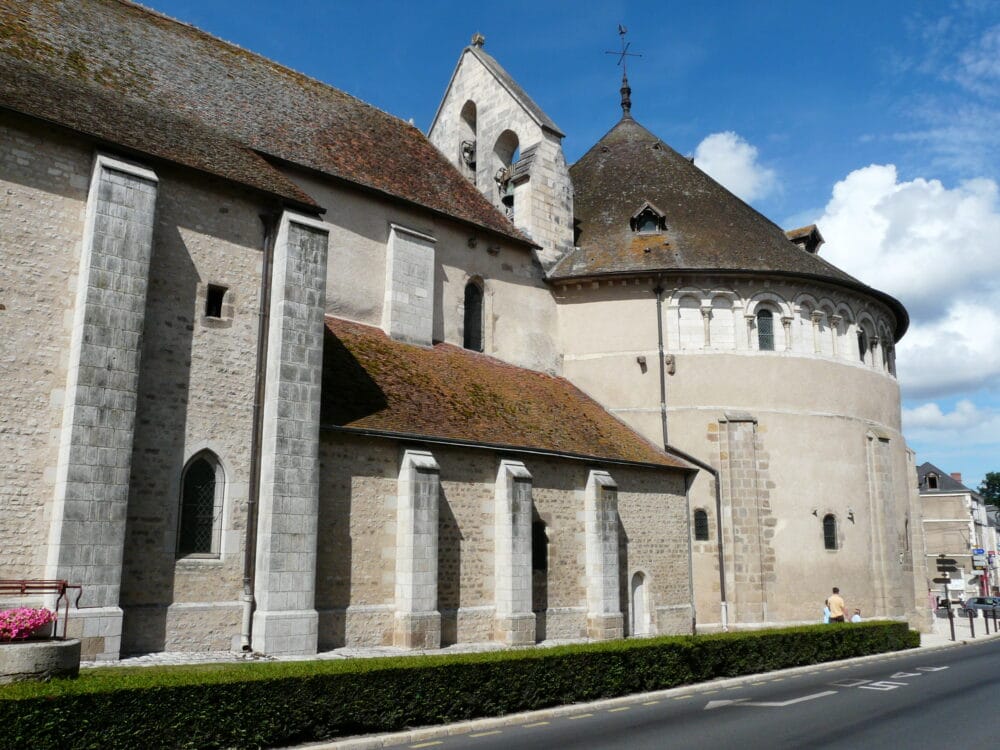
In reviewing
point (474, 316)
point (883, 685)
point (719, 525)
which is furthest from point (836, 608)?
point (474, 316)

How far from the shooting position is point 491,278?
24.4 metres

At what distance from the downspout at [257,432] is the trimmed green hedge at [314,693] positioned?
3.42 m

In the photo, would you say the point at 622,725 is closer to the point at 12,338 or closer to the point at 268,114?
the point at 12,338

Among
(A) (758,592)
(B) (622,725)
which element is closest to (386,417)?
(B) (622,725)

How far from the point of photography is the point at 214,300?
15344mm

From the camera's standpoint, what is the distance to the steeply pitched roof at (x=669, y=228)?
25.1 metres

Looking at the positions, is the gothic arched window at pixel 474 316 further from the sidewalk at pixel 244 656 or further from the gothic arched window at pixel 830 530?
the gothic arched window at pixel 830 530

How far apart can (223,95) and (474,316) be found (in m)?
8.57

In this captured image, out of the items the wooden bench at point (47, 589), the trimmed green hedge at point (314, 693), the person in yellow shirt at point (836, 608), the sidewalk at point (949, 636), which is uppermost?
the wooden bench at point (47, 589)

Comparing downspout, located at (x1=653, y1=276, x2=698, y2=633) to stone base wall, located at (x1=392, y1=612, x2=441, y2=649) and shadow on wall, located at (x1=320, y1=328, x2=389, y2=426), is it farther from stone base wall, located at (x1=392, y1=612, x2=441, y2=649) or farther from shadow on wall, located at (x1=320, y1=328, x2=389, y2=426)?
shadow on wall, located at (x1=320, y1=328, x2=389, y2=426)

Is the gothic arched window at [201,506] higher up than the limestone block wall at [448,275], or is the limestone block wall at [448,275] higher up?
the limestone block wall at [448,275]

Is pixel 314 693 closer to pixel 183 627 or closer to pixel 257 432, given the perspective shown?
pixel 183 627

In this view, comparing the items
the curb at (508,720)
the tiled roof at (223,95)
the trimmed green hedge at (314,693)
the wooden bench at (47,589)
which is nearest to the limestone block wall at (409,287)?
the tiled roof at (223,95)

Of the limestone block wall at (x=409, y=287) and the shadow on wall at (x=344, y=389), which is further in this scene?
the limestone block wall at (x=409, y=287)
